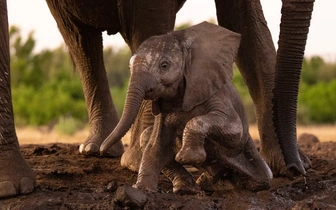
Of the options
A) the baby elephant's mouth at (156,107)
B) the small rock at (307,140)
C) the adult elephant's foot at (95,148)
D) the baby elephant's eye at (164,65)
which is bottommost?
the small rock at (307,140)

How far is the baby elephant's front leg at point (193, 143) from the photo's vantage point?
342cm

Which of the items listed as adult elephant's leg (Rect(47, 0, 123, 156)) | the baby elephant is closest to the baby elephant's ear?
the baby elephant

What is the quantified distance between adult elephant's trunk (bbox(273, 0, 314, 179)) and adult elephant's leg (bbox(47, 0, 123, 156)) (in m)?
1.49

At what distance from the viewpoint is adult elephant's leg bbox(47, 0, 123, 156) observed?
521 cm

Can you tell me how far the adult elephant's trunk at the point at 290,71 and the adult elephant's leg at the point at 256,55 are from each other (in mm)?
698

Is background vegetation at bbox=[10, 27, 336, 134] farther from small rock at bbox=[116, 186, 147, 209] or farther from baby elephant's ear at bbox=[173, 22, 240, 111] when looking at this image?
small rock at bbox=[116, 186, 147, 209]

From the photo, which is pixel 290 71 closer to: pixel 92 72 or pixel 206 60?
pixel 206 60

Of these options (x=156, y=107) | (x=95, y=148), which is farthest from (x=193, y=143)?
(x=95, y=148)

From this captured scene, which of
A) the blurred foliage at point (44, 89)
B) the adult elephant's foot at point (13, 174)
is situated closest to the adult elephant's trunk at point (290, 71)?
the adult elephant's foot at point (13, 174)

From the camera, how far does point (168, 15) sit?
14.3ft

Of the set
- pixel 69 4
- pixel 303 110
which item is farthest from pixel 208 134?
pixel 303 110

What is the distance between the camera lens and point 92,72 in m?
5.37

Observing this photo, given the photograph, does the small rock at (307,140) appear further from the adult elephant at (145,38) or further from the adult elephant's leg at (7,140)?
the adult elephant's leg at (7,140)

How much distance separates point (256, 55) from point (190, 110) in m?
1.26
